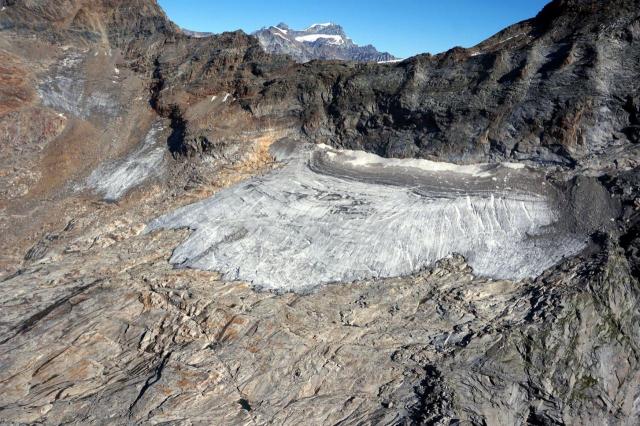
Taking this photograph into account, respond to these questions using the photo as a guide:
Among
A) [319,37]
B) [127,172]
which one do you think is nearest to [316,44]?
[319,37]

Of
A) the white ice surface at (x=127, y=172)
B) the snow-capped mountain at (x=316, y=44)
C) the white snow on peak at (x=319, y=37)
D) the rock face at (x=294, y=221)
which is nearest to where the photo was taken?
the rock face at (x=294, y=221)

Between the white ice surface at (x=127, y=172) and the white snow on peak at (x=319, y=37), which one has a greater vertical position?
the white snow on peak at (x=319, y=37)

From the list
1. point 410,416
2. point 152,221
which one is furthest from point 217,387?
point 152,221

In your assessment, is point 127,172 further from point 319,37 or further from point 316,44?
point 319,37

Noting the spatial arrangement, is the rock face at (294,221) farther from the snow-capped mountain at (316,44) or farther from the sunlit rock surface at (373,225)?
the snow-capped mountain at (316,44)

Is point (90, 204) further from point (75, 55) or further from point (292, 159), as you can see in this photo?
point (75, 55)

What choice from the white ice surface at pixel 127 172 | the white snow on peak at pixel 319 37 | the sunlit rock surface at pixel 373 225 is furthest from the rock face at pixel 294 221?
the white snow on peak at pixel 319 37

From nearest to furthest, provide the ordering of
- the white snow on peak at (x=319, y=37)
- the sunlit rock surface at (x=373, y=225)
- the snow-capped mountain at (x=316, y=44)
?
1. the sunlit rock surface at (x=373, y=225)
2. the snow-capped mountain at (x=316, y=44)
3. the white snow on peak at (x=319, y=37)
